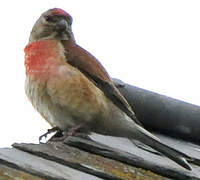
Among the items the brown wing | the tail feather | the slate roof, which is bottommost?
the tail feather

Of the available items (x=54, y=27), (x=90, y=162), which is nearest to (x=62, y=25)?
(x=54, y=27)

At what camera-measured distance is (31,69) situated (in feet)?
14.3

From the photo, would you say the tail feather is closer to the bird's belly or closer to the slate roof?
the slate roof

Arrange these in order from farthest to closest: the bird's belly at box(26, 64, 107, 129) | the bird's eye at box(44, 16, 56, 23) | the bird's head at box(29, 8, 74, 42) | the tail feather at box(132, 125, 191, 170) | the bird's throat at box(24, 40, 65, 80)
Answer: the bird's eye at box(44, 16, 56, 23)
the bird's head at box(29, 8, 74, 42)
the bird's throat at box(24, 40, 65, 80)
the bird's belly at box(26, 64, 107, 129)
the tail feather at box(132, 125, 191, 170)

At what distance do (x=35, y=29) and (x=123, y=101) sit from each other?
52.8 inches

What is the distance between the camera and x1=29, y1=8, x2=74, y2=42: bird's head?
16.5 ft

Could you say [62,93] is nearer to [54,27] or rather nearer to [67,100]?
[67,100]

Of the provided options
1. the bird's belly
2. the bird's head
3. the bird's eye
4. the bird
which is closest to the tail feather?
the bird

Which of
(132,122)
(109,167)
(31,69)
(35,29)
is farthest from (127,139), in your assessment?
(35,29)

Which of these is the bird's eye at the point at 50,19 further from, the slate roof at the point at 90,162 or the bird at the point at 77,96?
the slate roof at the point at 90,162

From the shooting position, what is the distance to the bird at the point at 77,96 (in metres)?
4.15

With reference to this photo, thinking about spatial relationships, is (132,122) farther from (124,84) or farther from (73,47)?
(73,47)

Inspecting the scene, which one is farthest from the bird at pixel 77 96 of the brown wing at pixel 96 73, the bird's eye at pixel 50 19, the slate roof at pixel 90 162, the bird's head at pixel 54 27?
the bird's eye at pixel 50 19

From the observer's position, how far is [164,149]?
358cm
